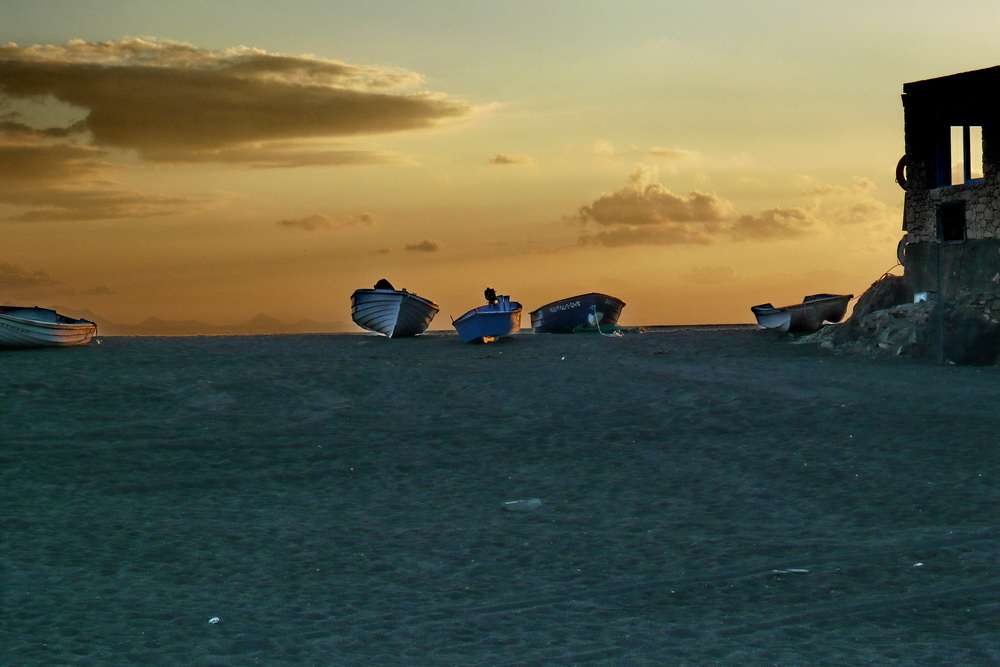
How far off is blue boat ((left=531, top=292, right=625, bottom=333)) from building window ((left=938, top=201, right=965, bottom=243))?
16591 mm

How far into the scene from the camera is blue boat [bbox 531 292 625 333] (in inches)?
1751

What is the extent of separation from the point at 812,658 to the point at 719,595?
152 centimetres

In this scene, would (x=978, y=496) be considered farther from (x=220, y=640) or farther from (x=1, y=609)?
(x=1, y=609)

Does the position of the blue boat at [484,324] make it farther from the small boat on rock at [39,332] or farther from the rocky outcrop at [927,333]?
the small boat on rock at [39,332]

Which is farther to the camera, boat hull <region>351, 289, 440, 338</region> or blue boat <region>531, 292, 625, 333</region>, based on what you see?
blue boat <region>531, 292, 625, 333</region>

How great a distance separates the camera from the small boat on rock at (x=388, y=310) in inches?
1463

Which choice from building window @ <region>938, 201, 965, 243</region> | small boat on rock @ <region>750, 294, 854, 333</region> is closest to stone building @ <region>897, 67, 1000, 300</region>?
building window @ <region>938, 201, 965, 243</region>

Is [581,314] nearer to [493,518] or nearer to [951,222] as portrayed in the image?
[951,222]

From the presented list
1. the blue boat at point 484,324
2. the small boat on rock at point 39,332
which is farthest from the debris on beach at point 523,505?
the blue boat at point 484,324

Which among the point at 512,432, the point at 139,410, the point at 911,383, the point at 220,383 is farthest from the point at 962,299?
the point at 139,410

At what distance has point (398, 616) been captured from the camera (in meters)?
7.45

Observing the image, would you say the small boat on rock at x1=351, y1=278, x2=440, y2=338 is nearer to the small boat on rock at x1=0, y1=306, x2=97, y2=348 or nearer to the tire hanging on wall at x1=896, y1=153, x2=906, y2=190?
the small boat on rock at x1=0, y1=306, x2=97, y2=348

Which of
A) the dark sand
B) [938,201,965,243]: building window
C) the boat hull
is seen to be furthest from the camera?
the boat hull

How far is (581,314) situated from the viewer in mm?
44469
